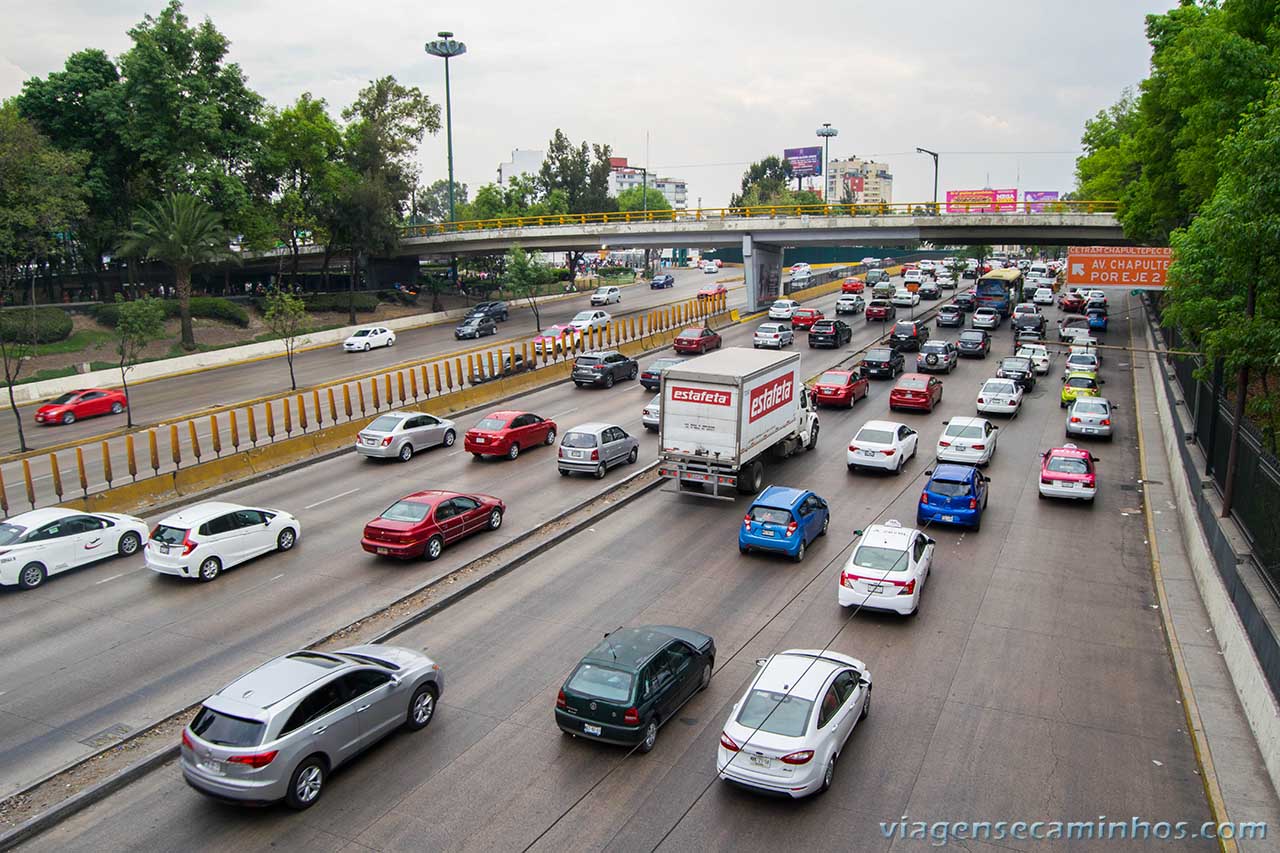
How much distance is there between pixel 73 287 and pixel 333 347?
62.2 ft

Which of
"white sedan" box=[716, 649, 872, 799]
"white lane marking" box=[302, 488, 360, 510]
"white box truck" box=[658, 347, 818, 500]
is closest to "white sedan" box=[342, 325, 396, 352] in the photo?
"white lane marking" box=[302, 488, 360, 510]

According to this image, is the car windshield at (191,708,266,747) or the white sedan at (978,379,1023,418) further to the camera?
the white sedan at (978,379,1023,418)

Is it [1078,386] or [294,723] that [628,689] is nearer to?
[294,723]

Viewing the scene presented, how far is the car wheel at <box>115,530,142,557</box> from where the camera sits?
853 inches

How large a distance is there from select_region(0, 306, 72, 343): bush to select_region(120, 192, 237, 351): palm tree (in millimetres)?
5216

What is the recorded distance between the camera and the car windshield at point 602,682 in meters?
12.2

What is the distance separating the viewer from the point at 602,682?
12406 mm

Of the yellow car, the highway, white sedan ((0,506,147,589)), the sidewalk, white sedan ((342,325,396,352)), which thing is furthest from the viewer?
white sedan ((342,325,396,352))

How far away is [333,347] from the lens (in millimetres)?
57562

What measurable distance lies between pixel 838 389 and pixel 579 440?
13160 millimetres

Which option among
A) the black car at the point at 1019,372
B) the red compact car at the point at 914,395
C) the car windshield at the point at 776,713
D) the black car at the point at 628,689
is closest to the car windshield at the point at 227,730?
the black car at the point at 628,689

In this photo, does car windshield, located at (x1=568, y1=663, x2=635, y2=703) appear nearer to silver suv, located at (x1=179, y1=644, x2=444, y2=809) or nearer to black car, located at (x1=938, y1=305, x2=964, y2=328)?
silver suv, located at (x1=179, y1=644, x2=444, y2=809)

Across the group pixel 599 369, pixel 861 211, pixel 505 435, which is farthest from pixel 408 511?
pixel 861 211

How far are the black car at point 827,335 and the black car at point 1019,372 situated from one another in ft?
36.4
